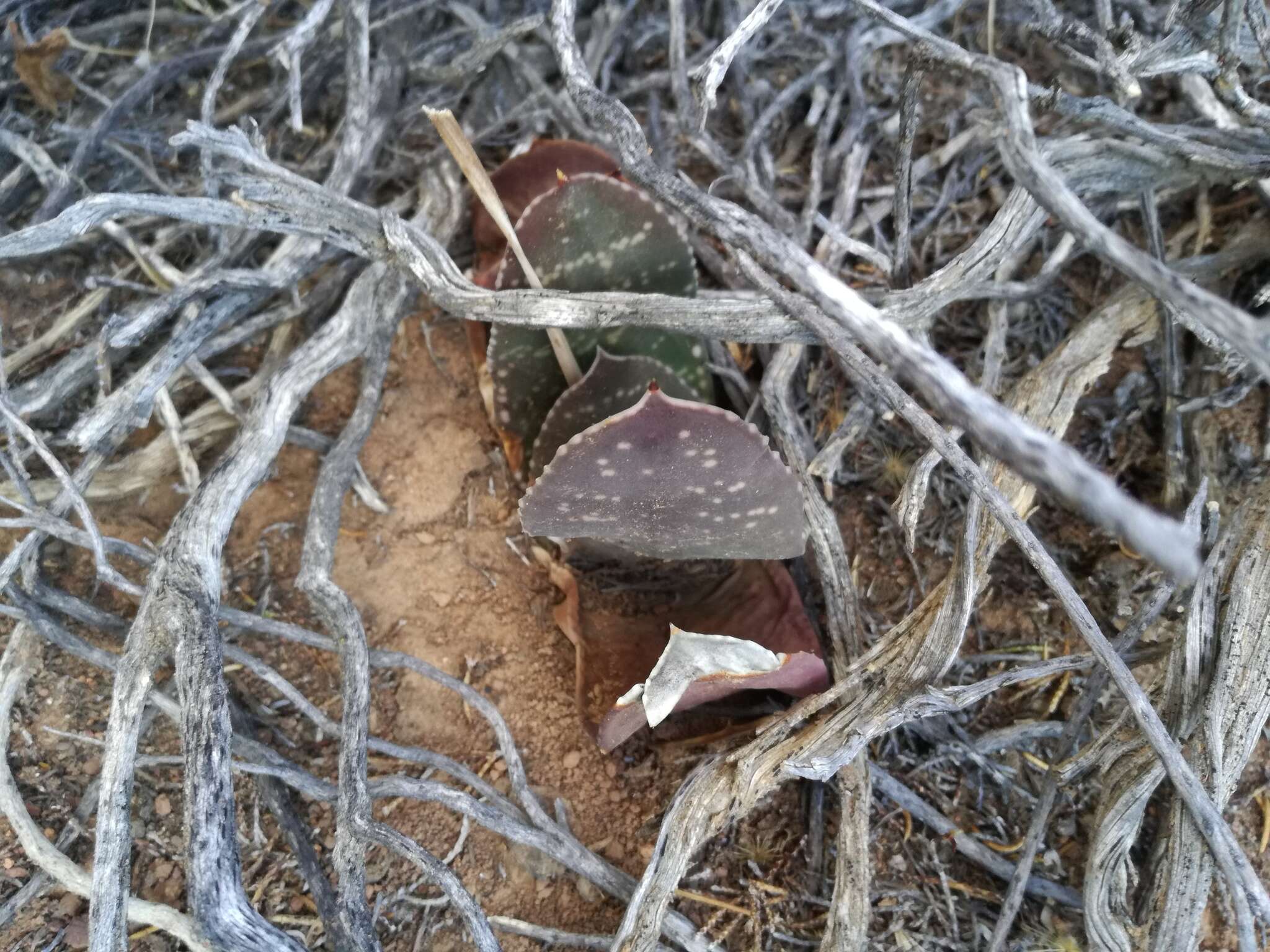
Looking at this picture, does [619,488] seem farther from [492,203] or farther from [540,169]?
[540,169]

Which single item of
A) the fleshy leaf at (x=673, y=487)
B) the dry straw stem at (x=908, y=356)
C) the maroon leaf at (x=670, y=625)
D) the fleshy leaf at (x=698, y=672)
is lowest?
the maroon leaf at (x=670, y=625)

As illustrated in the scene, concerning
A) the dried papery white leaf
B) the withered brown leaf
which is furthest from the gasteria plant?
the withered brown leaf

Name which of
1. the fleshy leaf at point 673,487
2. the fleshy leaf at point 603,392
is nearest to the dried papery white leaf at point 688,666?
the fleshy leaf at point 673,487

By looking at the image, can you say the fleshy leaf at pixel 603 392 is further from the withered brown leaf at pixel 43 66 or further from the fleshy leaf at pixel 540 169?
the withered brown leaf at pixel 43 66

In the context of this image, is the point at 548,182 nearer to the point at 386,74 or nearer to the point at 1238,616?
the point at 386,74

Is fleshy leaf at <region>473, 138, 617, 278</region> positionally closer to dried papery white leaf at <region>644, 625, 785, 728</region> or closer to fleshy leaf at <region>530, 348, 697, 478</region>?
fleshy leaf at <region>530, 348, 697, 478</region>

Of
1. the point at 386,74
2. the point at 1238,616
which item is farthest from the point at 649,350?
the point at 1238,616

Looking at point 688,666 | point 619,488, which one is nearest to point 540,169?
point 619,488
